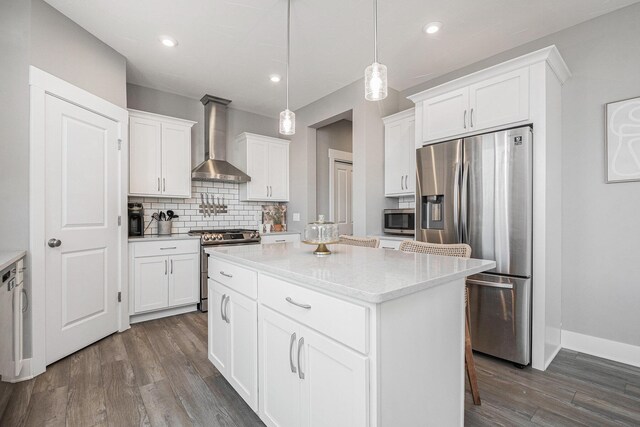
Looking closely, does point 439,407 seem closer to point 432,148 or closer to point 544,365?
point 544,365

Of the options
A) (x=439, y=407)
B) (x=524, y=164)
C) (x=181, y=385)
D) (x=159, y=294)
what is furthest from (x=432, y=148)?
(x=159, y=294)

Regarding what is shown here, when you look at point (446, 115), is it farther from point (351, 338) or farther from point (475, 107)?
point (351, 338)

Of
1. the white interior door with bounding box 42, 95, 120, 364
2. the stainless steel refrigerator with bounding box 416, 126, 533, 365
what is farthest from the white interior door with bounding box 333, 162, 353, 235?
the white interior door with bounding box 42, 95, 120, 364

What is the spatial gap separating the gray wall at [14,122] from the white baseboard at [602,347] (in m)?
4.36

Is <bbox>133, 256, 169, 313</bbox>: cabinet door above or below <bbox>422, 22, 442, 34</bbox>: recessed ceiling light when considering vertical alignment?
below

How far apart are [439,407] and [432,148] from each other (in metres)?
2.18

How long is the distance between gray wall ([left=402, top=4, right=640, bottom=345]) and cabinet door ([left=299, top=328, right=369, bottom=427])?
8.37 ft

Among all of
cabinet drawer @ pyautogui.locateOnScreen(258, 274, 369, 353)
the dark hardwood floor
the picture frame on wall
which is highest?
the picture frame on wall

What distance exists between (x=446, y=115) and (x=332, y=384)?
2.54 m

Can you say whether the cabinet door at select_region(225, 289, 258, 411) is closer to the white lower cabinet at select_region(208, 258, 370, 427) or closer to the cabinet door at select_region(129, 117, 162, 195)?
the white lower cabinet at select_region(208, 258, 370, 427)

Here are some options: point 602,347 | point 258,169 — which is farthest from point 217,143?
point 602,347

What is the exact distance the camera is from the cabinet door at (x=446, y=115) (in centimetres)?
268

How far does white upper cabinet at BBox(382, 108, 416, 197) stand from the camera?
11.5 feet

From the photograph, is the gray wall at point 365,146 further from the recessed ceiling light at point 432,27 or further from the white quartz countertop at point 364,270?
the white quartz countertop at point 364,270
